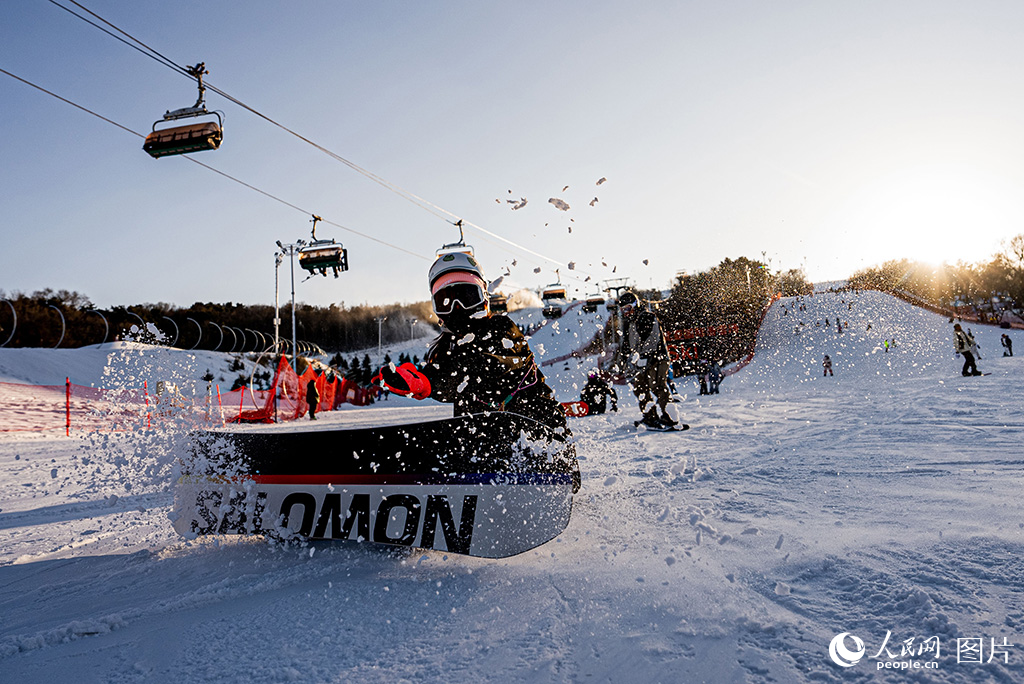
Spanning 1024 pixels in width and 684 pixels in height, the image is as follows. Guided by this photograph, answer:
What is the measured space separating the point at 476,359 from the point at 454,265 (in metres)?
0.72

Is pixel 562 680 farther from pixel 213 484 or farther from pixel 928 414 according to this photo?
pixel 928 414

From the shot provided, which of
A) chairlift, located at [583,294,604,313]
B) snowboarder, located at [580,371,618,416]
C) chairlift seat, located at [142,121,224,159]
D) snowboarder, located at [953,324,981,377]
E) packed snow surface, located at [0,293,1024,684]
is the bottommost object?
packed snow surface, located at [0,293,1024,684]

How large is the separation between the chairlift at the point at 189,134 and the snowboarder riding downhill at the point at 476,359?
24.1 ft

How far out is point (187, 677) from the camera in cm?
Answer: 182

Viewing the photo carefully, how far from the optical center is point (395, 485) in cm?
282

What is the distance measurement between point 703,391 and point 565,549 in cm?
1706

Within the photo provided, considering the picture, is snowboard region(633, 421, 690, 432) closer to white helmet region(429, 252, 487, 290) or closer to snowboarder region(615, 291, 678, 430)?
snowboarder region(615, 291, 678, 430)

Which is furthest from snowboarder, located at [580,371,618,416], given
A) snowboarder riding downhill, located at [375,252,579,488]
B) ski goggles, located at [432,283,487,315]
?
ski goggles, located at [432,283,487,315]

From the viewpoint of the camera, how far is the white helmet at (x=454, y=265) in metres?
3.54

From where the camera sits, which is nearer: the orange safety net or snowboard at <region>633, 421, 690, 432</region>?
snowboard at <region>633, 421, 690, 432</region>

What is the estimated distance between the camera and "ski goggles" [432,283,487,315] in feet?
11.3

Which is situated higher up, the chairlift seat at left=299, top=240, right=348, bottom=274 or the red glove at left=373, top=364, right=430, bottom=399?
the chairlift seat at left=299, top=240, right=348, bottom=274

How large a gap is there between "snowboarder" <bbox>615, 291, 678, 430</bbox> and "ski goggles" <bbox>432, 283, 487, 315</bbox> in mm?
5279

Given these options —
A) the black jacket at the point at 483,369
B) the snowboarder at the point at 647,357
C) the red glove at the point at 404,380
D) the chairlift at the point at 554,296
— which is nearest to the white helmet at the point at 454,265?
the black jacket at the point at 483,369
